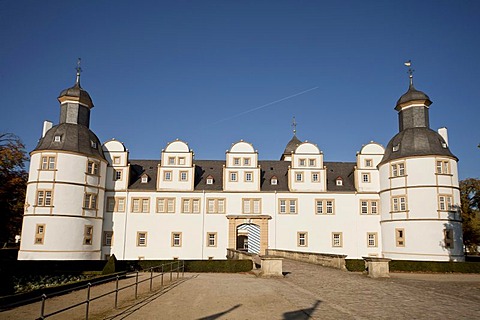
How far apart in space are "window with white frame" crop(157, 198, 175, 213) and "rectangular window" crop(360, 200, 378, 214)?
16.8 m

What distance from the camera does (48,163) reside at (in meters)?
31.7

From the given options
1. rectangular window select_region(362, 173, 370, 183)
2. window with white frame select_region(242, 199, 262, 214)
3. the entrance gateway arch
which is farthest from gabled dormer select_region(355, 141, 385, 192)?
window with white frame select_region(242, 199, 262, 214)

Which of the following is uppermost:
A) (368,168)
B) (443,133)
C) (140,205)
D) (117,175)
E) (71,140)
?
(443,133)

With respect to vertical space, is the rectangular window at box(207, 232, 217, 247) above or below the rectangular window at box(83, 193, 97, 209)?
below

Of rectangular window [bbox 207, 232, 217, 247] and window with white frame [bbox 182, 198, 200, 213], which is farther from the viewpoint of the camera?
window with white frame [bbox 182, 198, 200, 213]

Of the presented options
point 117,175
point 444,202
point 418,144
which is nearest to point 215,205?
point 117,175

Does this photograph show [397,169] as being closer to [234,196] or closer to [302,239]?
[302,239]

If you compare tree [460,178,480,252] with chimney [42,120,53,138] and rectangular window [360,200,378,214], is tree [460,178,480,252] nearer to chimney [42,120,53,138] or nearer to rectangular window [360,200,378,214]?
rectangular window [360,200,378,214]

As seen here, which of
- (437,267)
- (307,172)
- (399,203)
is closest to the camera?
(437,267)

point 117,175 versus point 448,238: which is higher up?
point 117,175

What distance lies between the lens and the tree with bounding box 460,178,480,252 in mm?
41463

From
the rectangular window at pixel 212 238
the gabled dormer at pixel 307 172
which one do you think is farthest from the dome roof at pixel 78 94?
the gabled dormer at pixel 307 172

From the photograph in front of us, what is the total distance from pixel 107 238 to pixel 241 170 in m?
13.1

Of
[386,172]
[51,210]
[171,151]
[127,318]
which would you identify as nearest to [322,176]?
[386,172]
